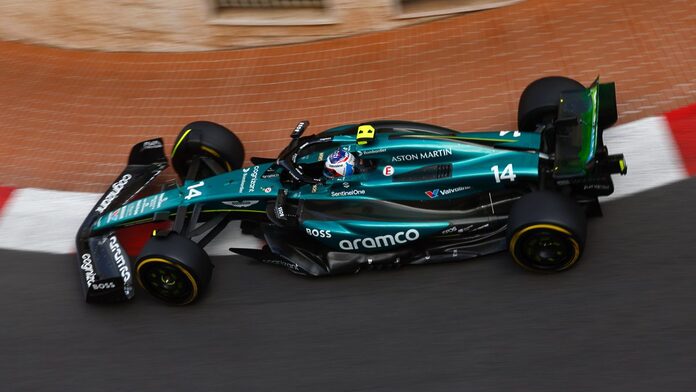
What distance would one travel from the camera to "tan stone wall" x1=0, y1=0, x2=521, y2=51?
9922 millimetres

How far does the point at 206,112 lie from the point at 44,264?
8.82 ft

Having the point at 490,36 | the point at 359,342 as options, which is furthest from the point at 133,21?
the point at 359,342

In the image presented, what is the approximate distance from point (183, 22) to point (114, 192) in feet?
10.4

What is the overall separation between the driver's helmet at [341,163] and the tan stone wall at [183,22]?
3.53 m

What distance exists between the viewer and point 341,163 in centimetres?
677

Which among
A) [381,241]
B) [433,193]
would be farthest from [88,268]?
[433,193]

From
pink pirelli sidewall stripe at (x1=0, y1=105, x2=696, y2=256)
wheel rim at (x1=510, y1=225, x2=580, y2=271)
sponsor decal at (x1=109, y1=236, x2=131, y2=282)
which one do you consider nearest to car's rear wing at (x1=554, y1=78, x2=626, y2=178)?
wheel rim at (x1=510, y1=225, x2=580, y2=271)

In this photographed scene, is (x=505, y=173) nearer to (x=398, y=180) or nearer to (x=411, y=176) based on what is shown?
(x=411, y=176)

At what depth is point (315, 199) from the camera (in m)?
6.82

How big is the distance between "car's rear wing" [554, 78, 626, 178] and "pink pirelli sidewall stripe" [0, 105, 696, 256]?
663mm

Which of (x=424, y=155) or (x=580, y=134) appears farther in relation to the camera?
(x=424, y=155)

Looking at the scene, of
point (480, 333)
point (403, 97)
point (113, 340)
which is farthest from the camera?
point (403, 97)

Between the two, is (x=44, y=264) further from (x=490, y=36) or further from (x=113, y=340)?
(x=490, y=36)

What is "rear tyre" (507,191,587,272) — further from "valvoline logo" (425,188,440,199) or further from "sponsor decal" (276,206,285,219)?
"sponsor decal" (276,206,285,219)
